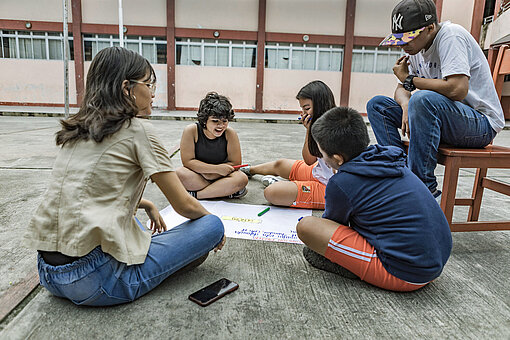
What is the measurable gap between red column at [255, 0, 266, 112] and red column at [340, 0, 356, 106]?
→ 120 inches

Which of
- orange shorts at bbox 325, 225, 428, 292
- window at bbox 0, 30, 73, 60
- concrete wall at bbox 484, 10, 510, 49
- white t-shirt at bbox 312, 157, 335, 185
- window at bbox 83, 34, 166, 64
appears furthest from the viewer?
window at bbox 83, 34, 166, 64

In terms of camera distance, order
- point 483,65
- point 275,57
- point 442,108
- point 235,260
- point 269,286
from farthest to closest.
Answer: point 275,57
point 483,65
point 442,108
point 235,260
point 269,286

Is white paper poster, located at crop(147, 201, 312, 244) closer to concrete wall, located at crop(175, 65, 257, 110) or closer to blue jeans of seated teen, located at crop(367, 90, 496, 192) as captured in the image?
blue jeans of seated teen, located at crop(367, 90, 496, 192)

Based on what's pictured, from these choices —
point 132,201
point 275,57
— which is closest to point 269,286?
point 132,201

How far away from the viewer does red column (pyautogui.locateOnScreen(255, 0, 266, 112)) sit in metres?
13.4

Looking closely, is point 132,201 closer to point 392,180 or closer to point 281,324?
point 281,324

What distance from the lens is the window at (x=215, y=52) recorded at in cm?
1367

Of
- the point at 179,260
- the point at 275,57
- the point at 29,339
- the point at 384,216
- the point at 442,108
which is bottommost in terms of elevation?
the point at 29,339

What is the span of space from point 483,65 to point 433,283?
127 centimetres

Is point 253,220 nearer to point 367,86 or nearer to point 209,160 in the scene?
point 209,160

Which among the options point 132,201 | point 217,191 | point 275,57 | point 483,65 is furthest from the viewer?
point 275,57

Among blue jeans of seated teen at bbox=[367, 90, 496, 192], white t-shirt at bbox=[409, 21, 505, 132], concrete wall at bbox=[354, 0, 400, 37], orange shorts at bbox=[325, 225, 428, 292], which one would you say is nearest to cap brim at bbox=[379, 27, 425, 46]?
white t-shirt at bbox=[409, 21, 505, 132]

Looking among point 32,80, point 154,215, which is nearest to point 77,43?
point 32,80

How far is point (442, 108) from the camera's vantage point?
1905mm
